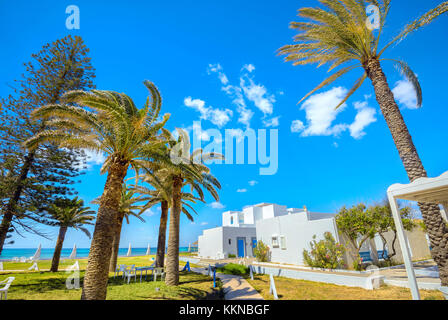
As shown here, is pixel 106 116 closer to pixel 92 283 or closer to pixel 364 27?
pixel 92 283

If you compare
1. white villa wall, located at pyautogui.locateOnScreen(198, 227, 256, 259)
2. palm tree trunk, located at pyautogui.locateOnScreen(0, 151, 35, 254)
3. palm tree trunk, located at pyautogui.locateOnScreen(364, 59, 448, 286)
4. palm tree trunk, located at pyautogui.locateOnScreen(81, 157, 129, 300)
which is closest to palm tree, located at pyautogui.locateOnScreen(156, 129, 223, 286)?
→ palm tree trunk, located at pyautogui.locateOnScreen(81, 157, 129, 300)

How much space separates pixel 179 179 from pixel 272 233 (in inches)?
464

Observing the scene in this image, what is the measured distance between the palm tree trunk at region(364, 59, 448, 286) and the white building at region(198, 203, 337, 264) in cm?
773

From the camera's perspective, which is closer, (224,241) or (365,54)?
(365,54)

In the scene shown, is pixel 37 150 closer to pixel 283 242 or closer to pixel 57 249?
pixel 57 249

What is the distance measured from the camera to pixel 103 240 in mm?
6449

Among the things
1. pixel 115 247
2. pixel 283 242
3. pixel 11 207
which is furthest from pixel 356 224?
pixel 11 207

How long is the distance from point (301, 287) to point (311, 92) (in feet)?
30.7

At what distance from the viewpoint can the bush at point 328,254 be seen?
41.3ft

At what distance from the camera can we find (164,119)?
973cm

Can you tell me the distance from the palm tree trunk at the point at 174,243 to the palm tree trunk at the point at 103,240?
431 centimetres

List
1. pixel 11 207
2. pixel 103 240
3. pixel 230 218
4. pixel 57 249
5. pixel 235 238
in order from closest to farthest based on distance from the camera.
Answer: pixel 103 240
pixel 11 207
pixel 57 249
pixel 235 238
pixel 230 218

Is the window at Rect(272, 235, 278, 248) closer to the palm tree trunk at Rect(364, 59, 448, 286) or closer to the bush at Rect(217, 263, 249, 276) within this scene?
the bush at Rect(217, 263, 249, 276)
